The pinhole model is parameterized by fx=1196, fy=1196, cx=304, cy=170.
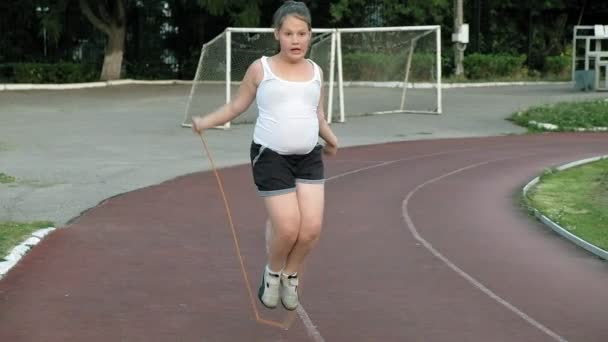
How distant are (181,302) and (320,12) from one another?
32.0 meters

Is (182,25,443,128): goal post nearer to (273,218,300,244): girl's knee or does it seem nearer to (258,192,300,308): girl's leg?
(258,192,300,308): girl's leg

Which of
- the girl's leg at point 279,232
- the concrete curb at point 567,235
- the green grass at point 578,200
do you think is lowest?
the green grass at point 578,200

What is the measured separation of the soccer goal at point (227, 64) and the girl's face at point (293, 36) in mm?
17189

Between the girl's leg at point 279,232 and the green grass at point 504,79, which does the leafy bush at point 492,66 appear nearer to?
the green grass at point 504,79

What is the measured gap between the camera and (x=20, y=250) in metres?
10.4

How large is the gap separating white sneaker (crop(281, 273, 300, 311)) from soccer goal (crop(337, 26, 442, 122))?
2059 centimetres

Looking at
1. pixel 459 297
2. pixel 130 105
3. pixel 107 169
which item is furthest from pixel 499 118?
pixel 459 297

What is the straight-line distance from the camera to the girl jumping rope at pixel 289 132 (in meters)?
6.97

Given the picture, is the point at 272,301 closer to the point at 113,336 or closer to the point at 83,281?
the point at 113,336

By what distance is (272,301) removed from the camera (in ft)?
23.7

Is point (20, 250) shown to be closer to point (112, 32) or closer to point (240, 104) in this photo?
point (240, 104)

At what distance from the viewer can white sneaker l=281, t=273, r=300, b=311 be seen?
23.7 feet

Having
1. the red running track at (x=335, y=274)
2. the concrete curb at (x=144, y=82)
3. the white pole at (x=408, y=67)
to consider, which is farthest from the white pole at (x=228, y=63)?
the red running track at (x=335, y=274)

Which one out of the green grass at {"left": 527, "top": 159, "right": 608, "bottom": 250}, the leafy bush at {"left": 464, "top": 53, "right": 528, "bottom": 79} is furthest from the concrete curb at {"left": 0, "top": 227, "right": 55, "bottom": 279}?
the leafy bush at {"left": 464, "top": 53, "right": 528, "bottom": 79}
